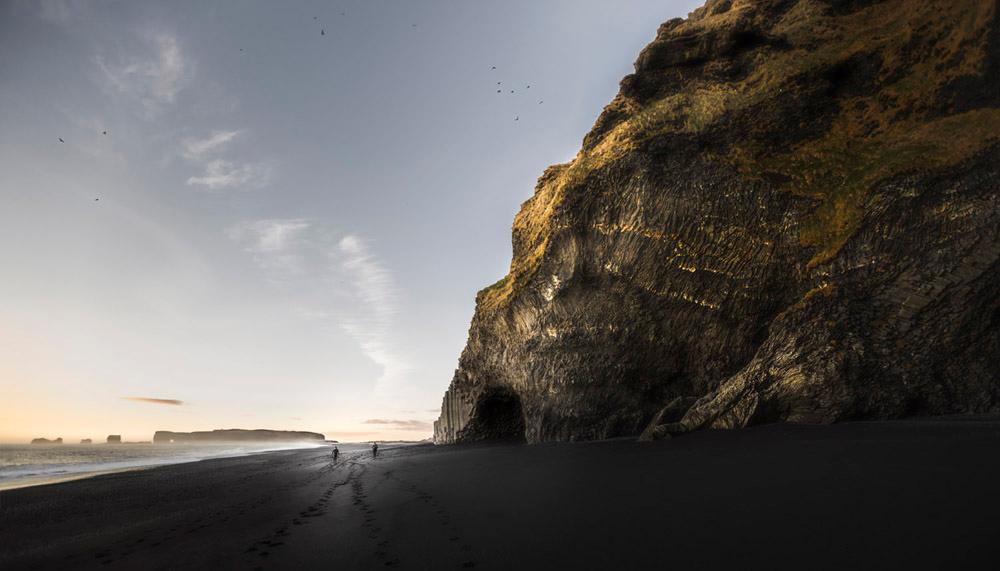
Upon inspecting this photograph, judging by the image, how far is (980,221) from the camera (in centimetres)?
1458

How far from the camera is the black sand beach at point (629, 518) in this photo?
440 centimetres

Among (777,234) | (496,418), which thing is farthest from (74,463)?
(777,234)

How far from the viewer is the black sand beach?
173 inches

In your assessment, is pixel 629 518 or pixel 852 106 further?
pixel 852 106

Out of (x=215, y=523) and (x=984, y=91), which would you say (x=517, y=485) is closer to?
(x=215, y=523)

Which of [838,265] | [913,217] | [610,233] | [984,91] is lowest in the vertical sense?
[838,265]

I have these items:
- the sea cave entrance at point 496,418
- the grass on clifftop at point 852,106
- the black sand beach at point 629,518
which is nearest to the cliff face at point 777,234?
the grass on clifftop at point 852,106

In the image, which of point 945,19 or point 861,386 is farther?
point 945,19

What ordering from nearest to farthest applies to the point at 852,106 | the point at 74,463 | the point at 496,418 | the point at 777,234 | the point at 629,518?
the point at 629,518 < the point at 777,234 < the point at 852,106 < the point at 496,418 < the point at 74,463

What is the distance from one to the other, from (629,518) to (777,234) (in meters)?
16.8

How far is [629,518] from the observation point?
5965 mm

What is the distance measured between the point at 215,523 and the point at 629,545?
8.22 metres

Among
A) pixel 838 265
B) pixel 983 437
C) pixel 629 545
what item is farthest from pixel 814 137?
pixel 629 545

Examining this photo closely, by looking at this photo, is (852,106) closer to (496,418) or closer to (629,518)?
(629,518)
